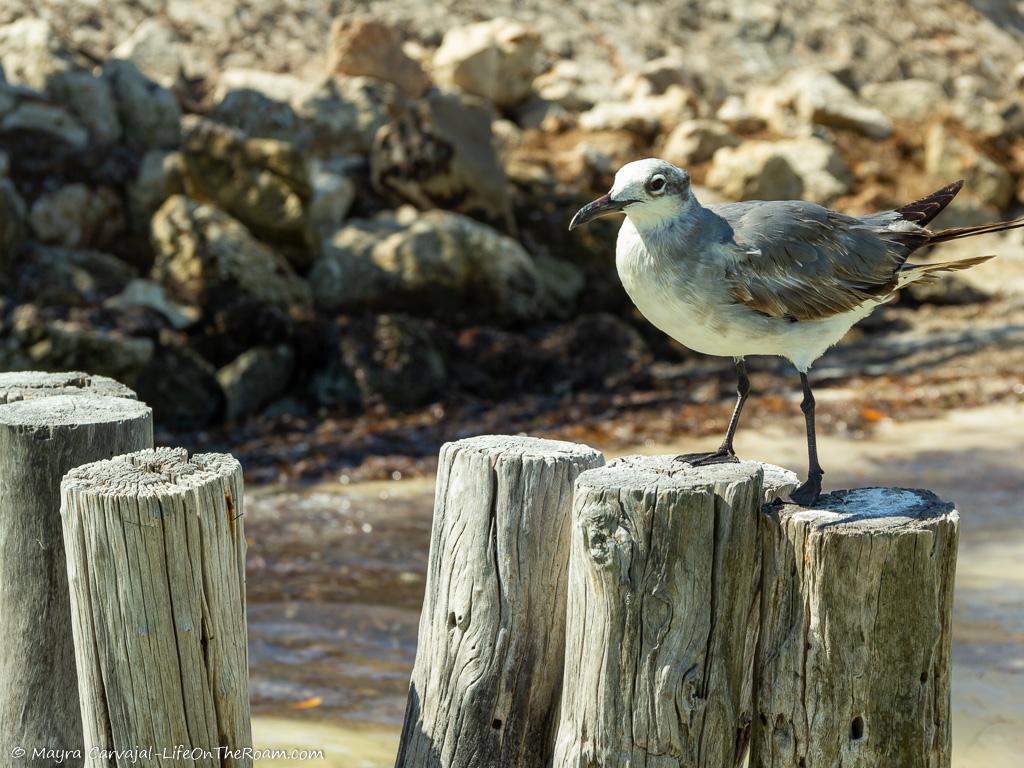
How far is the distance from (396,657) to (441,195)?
8270mm

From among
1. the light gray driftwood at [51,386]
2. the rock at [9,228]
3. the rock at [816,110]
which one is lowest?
the light gray driftwood at [51,386]

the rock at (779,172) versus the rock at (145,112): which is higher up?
the rock at (145,112)

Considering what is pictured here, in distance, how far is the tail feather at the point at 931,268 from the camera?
10.6ft

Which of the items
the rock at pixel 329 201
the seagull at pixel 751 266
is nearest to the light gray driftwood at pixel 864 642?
the seagull at pixel 751 266

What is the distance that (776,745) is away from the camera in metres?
2.59

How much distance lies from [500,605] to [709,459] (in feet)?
2.14

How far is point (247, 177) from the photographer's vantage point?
11547 millimetres

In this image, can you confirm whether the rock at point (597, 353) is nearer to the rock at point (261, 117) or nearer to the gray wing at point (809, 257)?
the rock at point (261, 117)

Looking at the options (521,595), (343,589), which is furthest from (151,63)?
(521,595)

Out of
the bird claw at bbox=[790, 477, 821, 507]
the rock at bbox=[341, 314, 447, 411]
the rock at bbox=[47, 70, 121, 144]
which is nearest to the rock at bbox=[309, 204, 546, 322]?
the rock at bbox=[341, 314, 447, 411]

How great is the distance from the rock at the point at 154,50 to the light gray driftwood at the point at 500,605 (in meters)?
13.1

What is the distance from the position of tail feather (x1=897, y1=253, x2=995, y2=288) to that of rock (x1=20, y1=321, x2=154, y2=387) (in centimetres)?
738

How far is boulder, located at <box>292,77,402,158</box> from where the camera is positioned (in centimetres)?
1383

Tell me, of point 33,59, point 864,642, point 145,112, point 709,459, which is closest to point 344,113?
point 145,112
